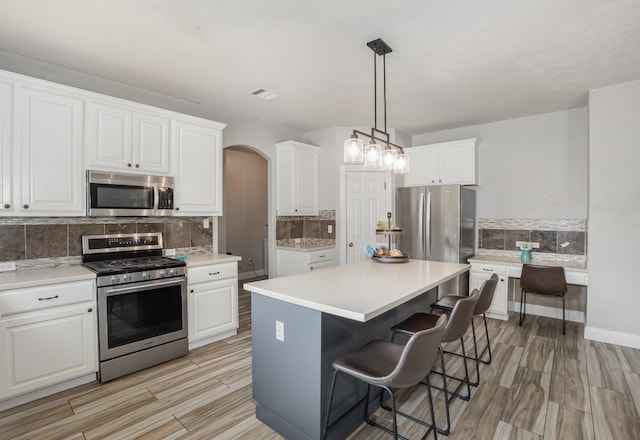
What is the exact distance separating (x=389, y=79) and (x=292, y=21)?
4.18 feet

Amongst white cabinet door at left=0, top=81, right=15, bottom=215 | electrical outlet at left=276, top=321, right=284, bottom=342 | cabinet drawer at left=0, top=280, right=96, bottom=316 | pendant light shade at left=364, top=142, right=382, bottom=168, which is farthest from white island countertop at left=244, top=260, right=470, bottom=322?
white cabinet door at left=0, top=81, right=15, bottom=215

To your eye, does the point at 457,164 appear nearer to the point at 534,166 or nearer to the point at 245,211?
the point at 534,166

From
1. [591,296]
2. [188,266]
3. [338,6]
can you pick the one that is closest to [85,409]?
[188,266]

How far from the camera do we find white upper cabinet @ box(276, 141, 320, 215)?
4.70 meters

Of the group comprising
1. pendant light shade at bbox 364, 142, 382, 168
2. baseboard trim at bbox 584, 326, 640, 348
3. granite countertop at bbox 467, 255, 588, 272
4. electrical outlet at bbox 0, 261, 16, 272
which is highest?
pendant light shade at bbox 364, 142, 382, 168

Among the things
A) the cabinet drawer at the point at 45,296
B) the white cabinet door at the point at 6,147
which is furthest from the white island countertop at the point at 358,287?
the white cabinet door at the point at 6,147

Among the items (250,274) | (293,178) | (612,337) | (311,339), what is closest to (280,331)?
(311,339)

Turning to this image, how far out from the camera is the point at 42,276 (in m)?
2.43

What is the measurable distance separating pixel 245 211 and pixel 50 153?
4.12 m

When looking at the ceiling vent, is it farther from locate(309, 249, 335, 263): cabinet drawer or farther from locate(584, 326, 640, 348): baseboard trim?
locate(584, 326, 640, 348): baseboard trim

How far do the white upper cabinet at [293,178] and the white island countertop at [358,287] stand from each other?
2.01m

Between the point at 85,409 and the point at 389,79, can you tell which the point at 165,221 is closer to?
the point at 85,409

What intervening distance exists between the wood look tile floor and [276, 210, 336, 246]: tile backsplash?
6.90ft

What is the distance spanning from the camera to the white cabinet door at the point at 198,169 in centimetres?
333
